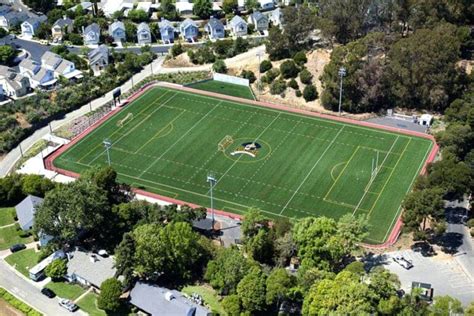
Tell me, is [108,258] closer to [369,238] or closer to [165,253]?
[165,253]

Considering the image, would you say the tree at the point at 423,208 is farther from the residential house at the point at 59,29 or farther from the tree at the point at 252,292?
the residential house at the point at 59,29

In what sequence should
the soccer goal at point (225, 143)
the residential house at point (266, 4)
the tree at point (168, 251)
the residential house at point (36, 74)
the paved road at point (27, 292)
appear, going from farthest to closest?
the residential house at point (266, 4) < the residential house at point (36, 74) < the soccer goal at point (225, 143) < the tree at point (168, 251) < the paved road at point (27, 292)

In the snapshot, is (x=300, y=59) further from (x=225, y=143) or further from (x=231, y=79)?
(x=225, y=143)

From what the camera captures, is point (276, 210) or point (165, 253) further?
point (276, 210)

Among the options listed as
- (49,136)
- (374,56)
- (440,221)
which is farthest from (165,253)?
(374,56)

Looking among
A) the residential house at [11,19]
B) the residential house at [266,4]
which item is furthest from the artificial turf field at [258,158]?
the residential house at [11,19]

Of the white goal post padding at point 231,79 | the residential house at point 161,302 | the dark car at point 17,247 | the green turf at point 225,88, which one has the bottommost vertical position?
the dark car at point 17,247
